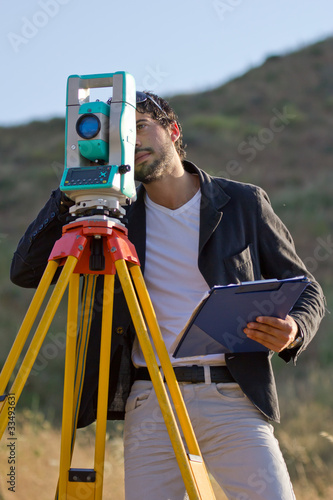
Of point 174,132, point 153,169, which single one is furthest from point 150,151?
point 174,132

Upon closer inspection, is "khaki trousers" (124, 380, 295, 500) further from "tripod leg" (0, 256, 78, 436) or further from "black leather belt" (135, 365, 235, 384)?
"tripod leg" (0, 256, 78, 436)

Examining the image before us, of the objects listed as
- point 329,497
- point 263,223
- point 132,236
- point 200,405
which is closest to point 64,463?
point 200,405

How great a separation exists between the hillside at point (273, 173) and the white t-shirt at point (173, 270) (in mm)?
2067

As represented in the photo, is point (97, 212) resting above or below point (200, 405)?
above

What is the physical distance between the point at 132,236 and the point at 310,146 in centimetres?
1867

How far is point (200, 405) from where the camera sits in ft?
8.07

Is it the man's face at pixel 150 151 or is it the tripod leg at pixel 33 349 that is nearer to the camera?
the tripod leg at pixel 33 349

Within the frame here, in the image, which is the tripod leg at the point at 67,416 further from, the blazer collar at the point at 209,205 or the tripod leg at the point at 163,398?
the blazer collar at the point at 209,205

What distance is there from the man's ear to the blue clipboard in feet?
3.99

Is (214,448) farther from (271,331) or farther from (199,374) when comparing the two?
(271,331)

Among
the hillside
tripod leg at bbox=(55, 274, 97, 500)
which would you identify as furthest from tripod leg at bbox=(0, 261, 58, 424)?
the hillside

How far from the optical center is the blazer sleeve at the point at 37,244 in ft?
8.46

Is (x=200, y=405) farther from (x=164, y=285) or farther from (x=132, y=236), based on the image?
(x=132, y=236)

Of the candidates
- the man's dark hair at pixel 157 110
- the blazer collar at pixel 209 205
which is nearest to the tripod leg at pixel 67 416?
the blazer collar at pixel 209 205
